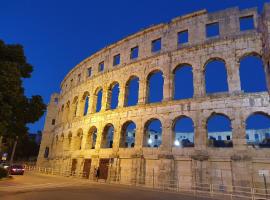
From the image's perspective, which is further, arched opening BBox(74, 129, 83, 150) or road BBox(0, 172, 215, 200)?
arched opening BBox(74, 129, 83, 150)

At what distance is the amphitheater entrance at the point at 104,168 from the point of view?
23.3 meters

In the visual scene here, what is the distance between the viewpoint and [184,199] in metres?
12.2

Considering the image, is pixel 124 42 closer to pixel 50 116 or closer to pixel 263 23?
pixel 263 23

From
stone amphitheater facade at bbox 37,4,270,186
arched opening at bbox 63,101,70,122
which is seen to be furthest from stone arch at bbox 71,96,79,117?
stone amphitheater facade at bbox 37,4,270,186

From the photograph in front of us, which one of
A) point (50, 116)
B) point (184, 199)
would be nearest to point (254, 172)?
point (184, 199)

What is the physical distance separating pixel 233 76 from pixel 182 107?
4881 mm

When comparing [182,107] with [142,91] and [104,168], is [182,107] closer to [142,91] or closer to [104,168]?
[142,91]

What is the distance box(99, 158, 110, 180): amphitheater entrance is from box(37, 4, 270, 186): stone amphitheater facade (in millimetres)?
284

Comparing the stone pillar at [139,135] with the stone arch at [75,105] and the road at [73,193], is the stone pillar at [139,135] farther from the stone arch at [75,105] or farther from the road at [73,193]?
the stone arch at [75,105]

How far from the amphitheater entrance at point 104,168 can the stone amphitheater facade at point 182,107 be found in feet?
0.93

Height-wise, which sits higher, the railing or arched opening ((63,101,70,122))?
arched opening ((63,101,70,122))

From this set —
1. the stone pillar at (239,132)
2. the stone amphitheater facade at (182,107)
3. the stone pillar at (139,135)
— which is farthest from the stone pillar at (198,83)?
the stone pillar at (139,135)

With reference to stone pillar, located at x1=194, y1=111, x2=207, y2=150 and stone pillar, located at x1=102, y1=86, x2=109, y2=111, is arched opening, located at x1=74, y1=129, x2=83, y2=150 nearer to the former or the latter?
stone pillar, located at x1=102, y1=86, x2=109, y2=111

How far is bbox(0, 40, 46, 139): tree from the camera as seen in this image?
13.1 m
